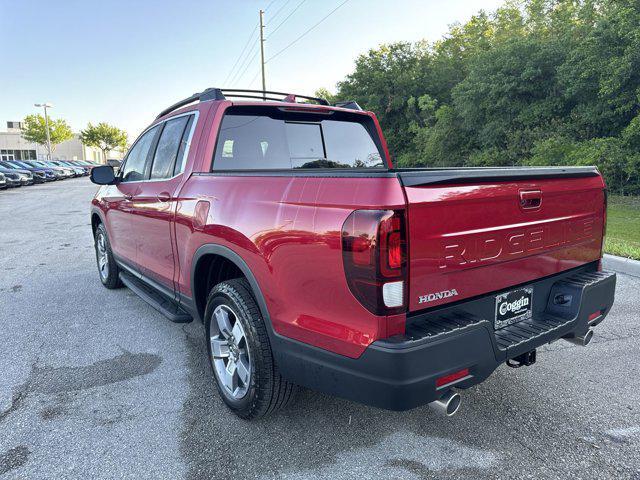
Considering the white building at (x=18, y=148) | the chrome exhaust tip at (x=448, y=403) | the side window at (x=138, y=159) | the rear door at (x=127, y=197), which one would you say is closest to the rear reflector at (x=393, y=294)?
the chrome exhaust tip at (x=448, y=403)

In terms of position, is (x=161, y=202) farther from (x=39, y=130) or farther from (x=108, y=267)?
(x=39, y=130)

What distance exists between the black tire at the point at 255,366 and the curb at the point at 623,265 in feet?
17.5

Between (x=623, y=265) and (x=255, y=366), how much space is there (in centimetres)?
564

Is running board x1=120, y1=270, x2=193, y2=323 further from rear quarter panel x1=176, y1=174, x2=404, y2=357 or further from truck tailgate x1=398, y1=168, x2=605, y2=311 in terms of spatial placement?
truck tailgate x1=398, y1=168, x2=605, y2=311

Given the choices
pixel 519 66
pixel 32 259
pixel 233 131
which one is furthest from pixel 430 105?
pixel 233 131

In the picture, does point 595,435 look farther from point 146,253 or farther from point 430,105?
point 430,105

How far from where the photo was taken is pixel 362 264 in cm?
203

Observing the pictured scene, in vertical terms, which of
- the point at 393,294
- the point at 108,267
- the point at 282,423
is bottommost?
the point at 282,423

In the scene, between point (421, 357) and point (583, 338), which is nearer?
point (421, 357)

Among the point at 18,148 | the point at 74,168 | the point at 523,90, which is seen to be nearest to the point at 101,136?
the point at 18,148

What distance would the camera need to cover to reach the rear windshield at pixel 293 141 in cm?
360

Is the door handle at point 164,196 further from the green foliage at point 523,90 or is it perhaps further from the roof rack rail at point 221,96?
the green foliage at point 523,90

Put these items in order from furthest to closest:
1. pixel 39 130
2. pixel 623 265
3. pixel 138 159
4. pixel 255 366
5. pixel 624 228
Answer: pixel 39 130 → pixel 624 228 → pixel 623 265 → pixel 138 159 → pixel 255 366

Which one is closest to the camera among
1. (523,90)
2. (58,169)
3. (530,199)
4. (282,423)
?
(530,199)
